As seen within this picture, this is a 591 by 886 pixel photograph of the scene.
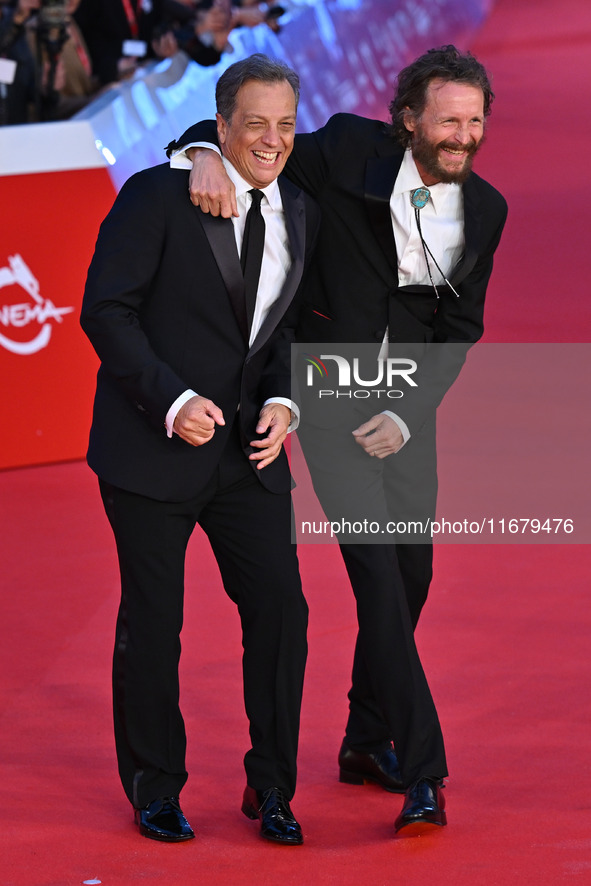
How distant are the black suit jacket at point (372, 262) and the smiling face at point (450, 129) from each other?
107mm

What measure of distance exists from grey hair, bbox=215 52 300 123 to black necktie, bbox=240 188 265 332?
18 centimetres

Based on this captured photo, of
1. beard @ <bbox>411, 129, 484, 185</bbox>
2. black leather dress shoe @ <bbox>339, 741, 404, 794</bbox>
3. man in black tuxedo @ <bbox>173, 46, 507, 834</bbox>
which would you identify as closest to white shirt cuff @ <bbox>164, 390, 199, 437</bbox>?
man in black tuxedo @ <bbox>173, 46, 507, 834</bbox>

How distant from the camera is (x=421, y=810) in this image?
2645mm

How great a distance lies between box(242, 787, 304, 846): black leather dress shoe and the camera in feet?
8.60

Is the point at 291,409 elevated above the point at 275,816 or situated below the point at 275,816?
above

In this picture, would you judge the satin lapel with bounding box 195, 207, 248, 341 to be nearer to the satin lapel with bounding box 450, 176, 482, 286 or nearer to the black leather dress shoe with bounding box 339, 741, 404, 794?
the satin lapel with bounding box 450, 176, 482, 286

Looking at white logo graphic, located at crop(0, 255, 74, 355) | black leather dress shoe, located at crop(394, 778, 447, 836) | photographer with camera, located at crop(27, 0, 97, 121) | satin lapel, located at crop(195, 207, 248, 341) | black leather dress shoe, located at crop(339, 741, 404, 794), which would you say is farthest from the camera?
photographer with camera, located at crop(27, 0, 97, 121)

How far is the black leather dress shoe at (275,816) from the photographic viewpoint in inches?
103

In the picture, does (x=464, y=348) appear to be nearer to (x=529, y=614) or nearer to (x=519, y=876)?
(x=519, y=876)

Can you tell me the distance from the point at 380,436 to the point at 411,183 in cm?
55

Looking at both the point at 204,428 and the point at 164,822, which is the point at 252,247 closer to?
the point at 204,428

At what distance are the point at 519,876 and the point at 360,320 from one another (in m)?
1.20

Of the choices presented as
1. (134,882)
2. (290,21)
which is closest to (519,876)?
(134,882)

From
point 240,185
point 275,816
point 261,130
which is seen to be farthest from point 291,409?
point 275,816
